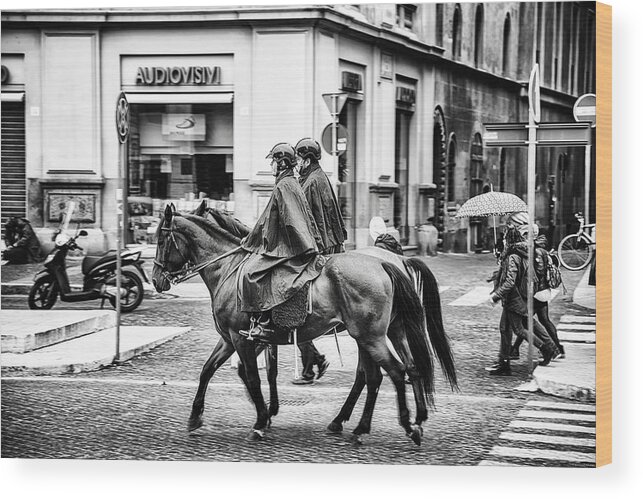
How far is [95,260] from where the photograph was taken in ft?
30.9

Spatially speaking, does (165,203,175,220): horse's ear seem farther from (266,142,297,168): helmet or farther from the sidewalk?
the sidewalk

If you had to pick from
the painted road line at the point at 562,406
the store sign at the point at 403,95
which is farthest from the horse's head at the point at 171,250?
the painted road line at the point at 562,406

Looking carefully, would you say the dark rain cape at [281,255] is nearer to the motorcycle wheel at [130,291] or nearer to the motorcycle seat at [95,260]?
the motorcycle wheel at [130,291]

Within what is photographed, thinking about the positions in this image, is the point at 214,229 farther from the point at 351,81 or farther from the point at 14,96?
the point at 14,96

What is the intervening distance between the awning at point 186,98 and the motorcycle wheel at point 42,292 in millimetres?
1727

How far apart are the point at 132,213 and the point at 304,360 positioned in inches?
76.8

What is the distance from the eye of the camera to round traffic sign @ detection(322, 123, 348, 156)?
895cm

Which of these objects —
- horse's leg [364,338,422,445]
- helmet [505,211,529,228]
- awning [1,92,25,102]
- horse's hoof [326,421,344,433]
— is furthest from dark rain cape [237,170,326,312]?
awning [1,92,25,102]

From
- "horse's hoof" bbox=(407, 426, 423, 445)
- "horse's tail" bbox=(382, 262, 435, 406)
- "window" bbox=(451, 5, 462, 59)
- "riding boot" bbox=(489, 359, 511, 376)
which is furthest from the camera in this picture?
"window" bbox=(451, 5, 462, 59)

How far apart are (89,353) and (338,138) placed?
9.20 ft

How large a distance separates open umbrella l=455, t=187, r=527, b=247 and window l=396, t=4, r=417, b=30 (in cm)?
157

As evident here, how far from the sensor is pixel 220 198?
8.99 metres

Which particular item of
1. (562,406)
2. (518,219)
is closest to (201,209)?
(518,219)

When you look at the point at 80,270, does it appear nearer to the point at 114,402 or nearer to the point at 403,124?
the point at 114,402
